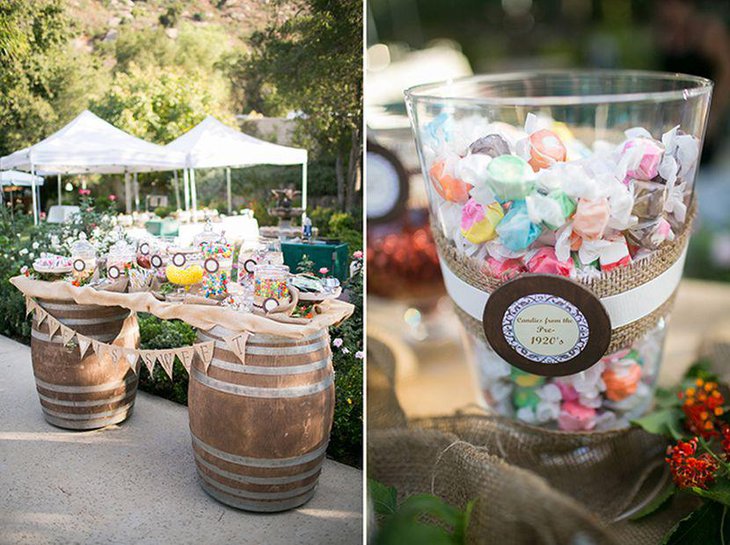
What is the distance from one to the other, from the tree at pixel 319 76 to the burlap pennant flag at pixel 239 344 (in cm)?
29

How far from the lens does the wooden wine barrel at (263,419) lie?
901mm

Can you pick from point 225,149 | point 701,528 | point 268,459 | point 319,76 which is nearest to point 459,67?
point 319,76

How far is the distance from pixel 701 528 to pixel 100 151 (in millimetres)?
1010

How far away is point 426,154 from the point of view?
0.84 meters

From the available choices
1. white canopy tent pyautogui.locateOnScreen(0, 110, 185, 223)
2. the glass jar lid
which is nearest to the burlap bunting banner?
the glass jar lid

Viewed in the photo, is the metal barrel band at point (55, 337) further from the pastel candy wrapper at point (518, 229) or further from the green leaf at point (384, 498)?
the pastel candy wrapper at point (518, 229)

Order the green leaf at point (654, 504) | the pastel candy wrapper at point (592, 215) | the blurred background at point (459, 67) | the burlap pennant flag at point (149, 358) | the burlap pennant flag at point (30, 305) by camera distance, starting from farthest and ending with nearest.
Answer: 1. the blurred background at point (459, 67)
2. the burlap pennant flag at point (30, 305)
3. the burlap pennant flag at point (149, 358)
4. the green leaf at point (654, 504)
5. the pastel candy wrapper at point (592, 215)

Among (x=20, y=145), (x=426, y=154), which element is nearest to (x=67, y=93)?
(x=20, y=145)

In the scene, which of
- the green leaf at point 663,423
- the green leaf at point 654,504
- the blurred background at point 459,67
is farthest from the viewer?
the blurred background at point 459,67

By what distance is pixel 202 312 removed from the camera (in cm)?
92

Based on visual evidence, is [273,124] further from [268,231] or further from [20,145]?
[20,145]

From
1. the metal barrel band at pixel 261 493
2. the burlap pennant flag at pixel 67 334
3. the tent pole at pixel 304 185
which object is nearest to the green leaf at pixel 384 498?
the metal barrel band at pixel 261 493

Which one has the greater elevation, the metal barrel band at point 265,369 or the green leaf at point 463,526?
the metal barrel band at point 265,369

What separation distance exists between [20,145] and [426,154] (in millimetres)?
735
